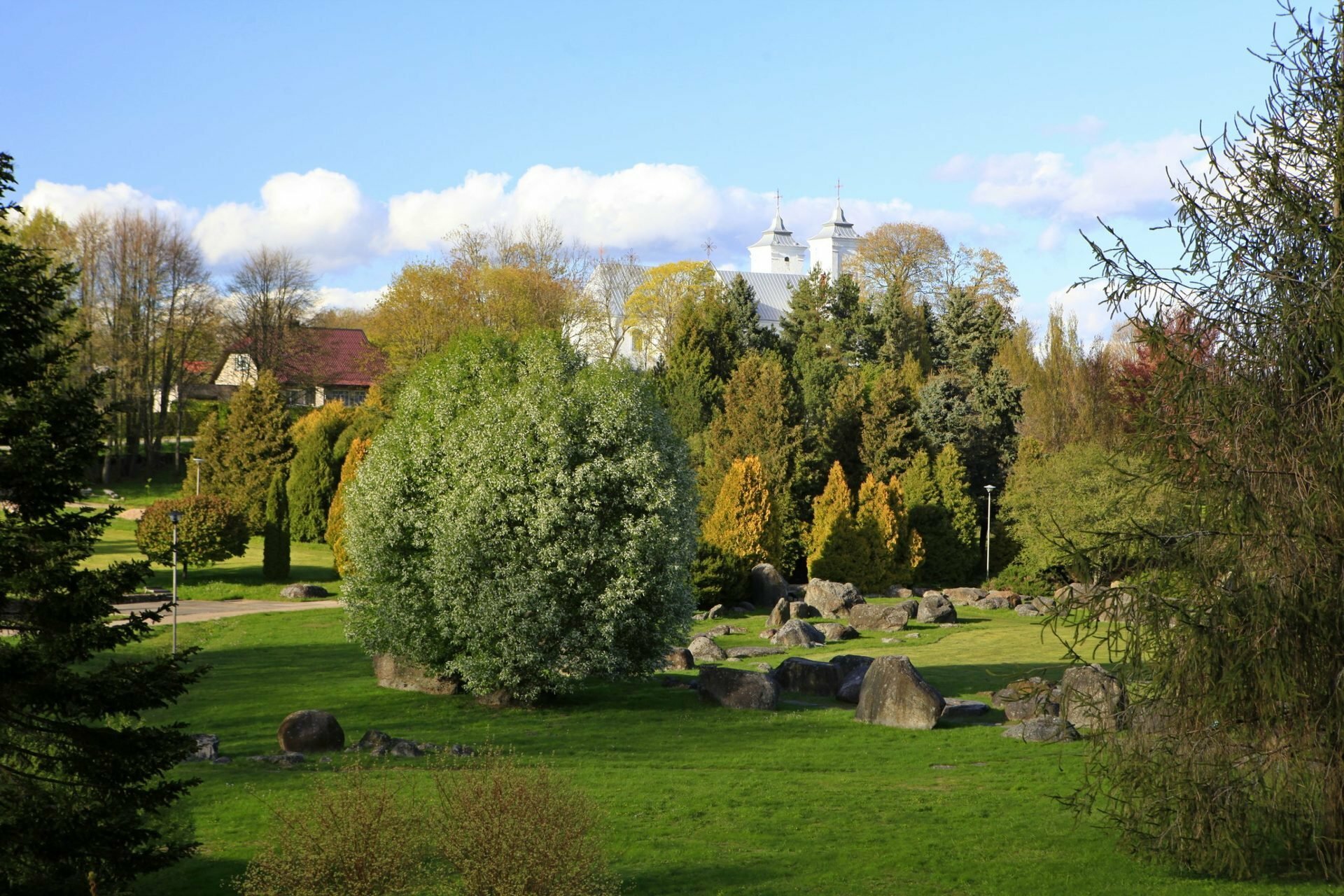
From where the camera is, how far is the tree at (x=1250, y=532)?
11031 millimetres

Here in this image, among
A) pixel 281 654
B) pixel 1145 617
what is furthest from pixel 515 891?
pixel 281 654

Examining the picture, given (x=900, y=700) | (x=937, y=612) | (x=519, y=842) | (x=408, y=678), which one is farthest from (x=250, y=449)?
(x=519, y=842)

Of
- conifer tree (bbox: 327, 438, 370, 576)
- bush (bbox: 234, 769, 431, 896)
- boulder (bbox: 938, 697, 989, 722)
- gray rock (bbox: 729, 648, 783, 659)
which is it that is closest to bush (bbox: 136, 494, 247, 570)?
conifer tree (bbox: 327, 438, 370, 576)

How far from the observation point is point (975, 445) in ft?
171

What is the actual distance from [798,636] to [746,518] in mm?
10802

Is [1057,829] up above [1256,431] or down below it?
below

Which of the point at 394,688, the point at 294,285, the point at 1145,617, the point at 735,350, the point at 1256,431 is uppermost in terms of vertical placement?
the point at 294,285

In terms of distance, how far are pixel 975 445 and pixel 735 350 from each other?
1314 centimetres

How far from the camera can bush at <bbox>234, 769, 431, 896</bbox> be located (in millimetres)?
9414

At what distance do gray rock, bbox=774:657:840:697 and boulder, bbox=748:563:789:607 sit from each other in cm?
1538

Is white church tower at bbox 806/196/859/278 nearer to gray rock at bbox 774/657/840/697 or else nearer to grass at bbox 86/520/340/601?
grass at bbox 86/520/340/601

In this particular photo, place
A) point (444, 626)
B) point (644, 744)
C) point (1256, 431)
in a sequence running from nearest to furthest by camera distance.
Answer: point (1256, 431), point (644, 744), point (444, 626)

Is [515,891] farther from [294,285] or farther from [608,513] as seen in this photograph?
[294,285]

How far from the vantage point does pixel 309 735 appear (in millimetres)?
17953
